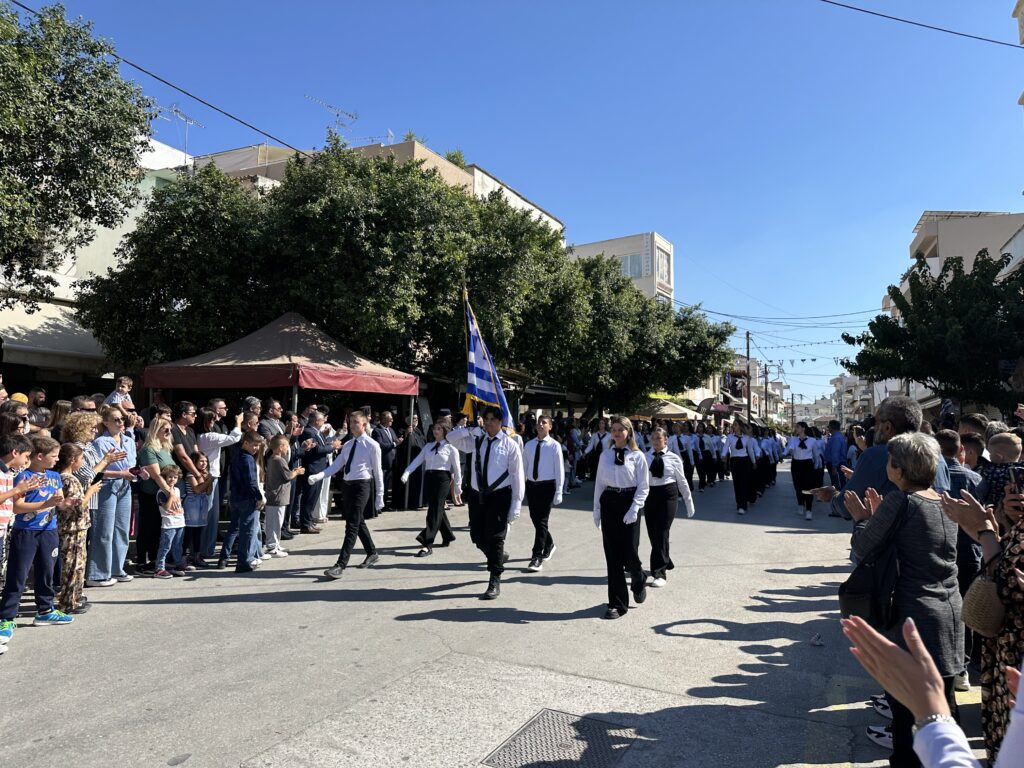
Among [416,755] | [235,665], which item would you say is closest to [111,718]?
[235,665]

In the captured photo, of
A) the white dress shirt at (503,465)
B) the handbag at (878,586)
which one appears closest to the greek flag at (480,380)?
the white dress shirt at (503,465)

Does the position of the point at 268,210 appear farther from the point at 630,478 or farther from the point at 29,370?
the point at 630,478

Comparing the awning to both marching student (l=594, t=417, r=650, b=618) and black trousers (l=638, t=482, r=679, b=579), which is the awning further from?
marching student (l=594, t=417, r=650, b=618)

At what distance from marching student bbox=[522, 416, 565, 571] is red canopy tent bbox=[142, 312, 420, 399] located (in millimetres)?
4928

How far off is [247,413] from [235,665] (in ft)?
14.9

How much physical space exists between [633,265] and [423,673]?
166 ft

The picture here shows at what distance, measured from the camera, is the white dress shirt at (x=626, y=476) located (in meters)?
6.49

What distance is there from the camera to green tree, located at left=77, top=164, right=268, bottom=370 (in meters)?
14.5

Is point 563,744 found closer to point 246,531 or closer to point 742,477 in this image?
point 246,531

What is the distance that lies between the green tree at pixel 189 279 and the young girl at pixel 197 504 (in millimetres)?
6977

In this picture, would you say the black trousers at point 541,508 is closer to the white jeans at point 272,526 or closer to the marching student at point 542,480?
the marching student at point 542,480

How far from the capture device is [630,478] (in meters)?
6.50

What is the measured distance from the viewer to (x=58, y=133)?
12.1m

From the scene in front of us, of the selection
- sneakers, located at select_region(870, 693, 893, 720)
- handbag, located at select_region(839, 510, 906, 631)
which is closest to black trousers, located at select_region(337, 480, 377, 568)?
sneakers, located at select_region(870, 693, 893, 720)
